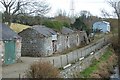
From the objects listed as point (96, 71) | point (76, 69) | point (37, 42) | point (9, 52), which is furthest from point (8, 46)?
point (96, 71)

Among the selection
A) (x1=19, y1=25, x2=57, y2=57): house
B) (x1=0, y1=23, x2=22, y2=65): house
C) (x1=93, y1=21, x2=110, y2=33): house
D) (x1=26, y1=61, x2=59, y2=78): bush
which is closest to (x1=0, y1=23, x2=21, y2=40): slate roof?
(x1=0, y1=23, x2=22, y2=65): house

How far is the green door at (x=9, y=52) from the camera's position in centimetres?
2761

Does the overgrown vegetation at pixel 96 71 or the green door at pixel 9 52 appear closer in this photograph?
the overgrown vegetation at pixel 96 71

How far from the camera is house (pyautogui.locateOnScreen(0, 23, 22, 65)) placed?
27056 mm

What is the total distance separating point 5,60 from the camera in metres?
27.1

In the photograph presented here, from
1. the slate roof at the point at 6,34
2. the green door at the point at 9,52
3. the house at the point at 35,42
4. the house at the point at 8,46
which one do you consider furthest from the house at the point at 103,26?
the green door at the point at 9,52

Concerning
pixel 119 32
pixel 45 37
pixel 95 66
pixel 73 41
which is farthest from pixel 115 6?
pixel 95 66

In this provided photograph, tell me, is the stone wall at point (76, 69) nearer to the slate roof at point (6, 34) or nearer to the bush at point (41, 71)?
the bush at point (41, 71)

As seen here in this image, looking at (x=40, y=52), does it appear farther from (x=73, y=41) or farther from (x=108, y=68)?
(x=73, y=41)

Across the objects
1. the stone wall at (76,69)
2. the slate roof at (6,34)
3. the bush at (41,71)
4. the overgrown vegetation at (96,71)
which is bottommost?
the overgrown vegetation at (96,71)

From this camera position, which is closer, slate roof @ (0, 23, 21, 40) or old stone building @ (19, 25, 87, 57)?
slate roof @ (0, 23, 21, 40)

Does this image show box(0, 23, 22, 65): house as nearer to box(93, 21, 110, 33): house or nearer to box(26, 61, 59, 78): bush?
box(26, 61, 59, 78): bush

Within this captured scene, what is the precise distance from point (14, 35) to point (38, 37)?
21.8ft

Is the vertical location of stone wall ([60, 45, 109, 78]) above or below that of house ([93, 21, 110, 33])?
below
